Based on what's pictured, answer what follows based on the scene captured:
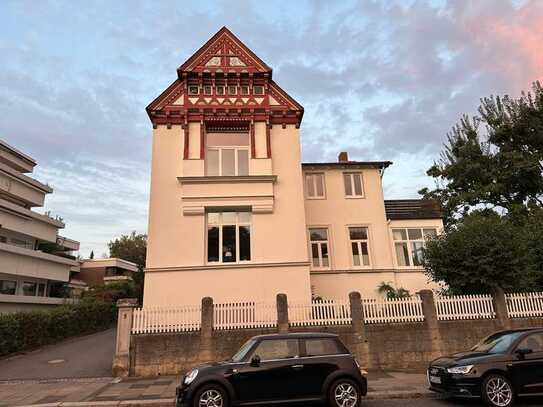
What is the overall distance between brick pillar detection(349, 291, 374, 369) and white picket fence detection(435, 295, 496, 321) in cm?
276

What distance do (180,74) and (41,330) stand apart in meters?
17.2

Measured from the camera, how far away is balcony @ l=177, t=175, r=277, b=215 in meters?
16.8

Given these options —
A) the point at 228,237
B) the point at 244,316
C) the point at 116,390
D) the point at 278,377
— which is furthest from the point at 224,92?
the point at 278,377

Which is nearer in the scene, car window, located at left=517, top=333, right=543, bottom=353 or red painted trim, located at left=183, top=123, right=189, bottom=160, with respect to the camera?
car window, located at left=517, top=333, right=543, bottom=353

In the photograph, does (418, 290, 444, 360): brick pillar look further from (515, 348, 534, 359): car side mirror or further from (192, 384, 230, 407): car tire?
(192, 384, 230, 407): car tire

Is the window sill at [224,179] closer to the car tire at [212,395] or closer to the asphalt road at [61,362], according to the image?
the asphalt road at [61,362]

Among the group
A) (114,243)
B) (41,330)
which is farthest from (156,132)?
(114,243)

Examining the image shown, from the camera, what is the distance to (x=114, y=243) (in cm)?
7350

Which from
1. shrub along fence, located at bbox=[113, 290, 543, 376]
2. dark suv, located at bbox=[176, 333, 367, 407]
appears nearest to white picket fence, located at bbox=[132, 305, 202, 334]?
shrub along fence, located at bbox=[113, 290, 543, 376]

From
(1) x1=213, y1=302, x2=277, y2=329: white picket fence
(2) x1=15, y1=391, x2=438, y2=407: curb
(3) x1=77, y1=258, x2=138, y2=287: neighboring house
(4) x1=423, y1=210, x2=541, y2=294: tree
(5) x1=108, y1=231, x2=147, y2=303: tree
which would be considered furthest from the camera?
(5) x1=108, y1=231, x2=147, y2=303: tree

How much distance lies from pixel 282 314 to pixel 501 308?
7.81 meters

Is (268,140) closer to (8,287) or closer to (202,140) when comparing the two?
(202,140)

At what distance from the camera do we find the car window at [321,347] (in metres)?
8.34

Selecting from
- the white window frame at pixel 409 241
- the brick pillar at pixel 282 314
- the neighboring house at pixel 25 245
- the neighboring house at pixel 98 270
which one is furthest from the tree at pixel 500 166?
the neighboring house at pixel 98 270
